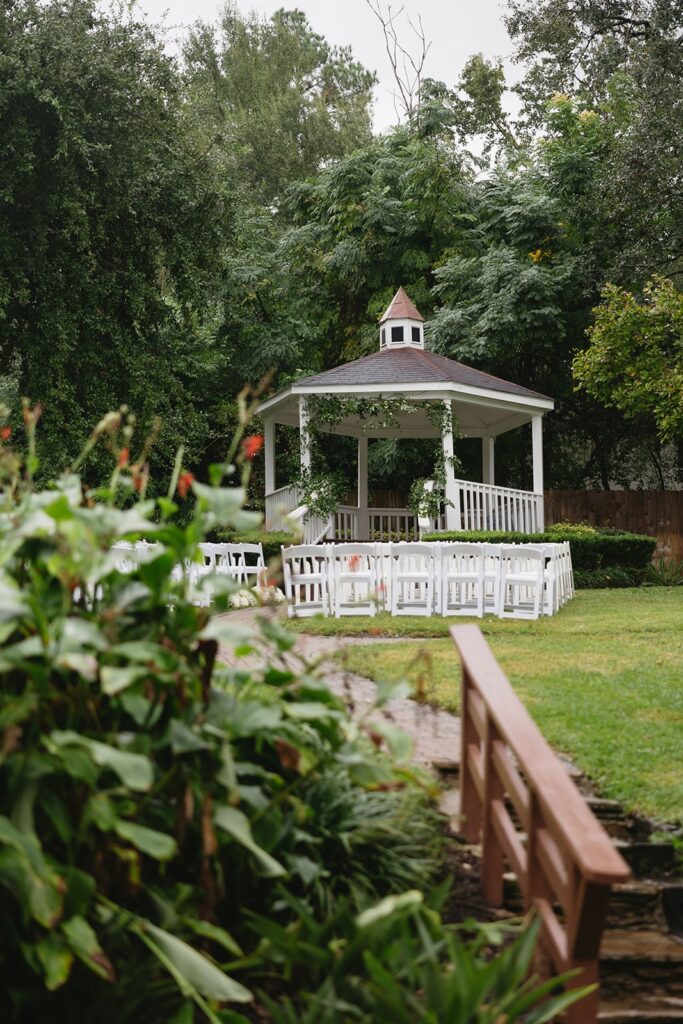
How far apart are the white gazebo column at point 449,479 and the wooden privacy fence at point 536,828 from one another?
13426mm

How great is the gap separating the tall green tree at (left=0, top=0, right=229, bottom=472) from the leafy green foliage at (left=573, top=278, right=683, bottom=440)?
7.52 metres

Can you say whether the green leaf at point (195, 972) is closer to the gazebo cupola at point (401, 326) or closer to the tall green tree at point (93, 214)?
the tall green tree at point (93, 214)

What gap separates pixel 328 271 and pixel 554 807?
80.9ft

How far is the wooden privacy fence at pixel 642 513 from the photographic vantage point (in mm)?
23359

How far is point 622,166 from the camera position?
21.0 meters

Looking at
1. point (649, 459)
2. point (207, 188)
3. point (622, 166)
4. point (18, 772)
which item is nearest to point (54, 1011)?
point (18, 772)

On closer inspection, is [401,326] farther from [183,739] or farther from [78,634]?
[78,634]

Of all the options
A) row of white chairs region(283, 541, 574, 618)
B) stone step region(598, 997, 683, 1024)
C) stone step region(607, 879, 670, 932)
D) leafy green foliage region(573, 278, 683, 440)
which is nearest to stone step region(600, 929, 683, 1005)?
stone step region(598, 997, 683, 1024)

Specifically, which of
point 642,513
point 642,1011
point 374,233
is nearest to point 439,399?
point 642,513

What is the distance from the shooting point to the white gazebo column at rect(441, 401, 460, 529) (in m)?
17.9

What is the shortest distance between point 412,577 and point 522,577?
1.29 metres

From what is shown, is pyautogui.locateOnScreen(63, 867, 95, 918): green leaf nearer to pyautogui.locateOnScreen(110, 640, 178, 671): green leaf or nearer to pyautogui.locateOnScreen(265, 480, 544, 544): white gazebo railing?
pyautogui.locateOnScreen(110, 640, 178, 671): green leaf

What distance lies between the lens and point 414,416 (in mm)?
20000

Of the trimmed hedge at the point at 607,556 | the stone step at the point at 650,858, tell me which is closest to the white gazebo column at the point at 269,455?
the trimmed hedge at the point at 607,556
